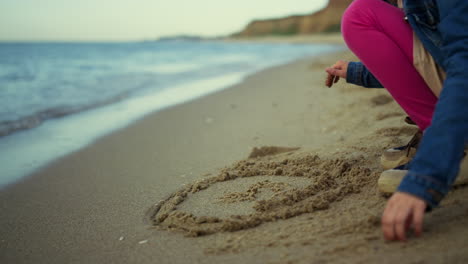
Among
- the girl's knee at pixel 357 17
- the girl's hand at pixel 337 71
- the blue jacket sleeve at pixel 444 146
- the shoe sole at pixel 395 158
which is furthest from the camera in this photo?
the girl's hand at pixel 337 71

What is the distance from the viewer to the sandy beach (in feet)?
4.23

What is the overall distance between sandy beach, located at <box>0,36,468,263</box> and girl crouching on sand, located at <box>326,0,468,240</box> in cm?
17

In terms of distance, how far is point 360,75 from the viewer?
1909 mm

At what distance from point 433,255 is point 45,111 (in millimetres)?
4762

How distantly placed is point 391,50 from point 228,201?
3.08ft

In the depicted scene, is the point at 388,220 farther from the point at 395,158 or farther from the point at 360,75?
the point at 360,75

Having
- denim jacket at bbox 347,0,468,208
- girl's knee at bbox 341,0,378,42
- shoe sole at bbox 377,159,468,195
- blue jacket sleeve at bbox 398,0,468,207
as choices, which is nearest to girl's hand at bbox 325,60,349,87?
girl's knee at bbox 341,0,378,42

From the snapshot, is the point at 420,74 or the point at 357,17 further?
the point at 357,17

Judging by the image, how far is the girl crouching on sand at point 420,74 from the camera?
105 cm

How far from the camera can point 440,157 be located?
105 cm

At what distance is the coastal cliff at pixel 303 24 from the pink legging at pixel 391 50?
198 ft

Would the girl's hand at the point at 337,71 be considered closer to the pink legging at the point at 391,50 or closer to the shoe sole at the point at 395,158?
the pink legging at the point at 391,50

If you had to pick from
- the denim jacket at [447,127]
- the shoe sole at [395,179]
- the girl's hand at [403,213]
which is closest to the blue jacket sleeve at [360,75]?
the shoe sole at [395,179]

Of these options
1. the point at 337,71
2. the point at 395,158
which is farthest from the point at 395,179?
the point at 337,71
